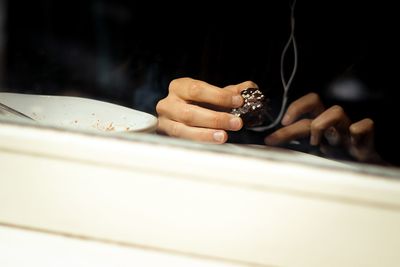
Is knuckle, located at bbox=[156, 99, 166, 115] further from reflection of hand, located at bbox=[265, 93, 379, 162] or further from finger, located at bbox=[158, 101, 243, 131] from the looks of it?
reflection of hand, located at bbox=[265, 93, 379, 162]

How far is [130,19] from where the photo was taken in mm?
700

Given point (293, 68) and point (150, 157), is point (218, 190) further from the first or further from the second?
point (293, 68)

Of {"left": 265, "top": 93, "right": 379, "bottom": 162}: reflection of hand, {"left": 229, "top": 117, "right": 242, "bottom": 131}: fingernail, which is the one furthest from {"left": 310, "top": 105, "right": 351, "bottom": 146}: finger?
{"left": 229, "top": 117, "right": 242, "bottom": 131}: fingernail

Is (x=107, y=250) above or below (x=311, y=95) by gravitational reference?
below

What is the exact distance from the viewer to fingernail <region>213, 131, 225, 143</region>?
0.47 metres

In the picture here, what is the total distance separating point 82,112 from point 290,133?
298 millimetres

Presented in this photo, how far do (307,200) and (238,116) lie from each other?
0.67ft

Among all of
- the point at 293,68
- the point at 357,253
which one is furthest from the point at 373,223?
the point at 293,68

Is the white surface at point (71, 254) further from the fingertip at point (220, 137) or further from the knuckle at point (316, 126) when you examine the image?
the knuckle at point (316, 126)

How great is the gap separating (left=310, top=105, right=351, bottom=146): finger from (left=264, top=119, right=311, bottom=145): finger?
1 centimetres

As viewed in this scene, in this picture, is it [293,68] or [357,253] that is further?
[293,68]

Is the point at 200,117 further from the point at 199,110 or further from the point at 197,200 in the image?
the point at 197,200

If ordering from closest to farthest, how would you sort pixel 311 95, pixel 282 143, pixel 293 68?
pixel 282 143, pixel 311 95, pixel 293 68

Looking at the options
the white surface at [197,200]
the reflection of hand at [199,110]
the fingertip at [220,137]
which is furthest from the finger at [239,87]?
the white surface at [197,200]
